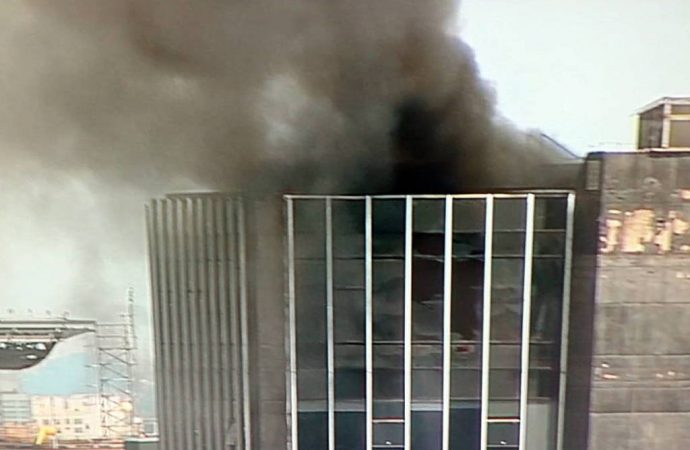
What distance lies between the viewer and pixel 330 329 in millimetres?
1603

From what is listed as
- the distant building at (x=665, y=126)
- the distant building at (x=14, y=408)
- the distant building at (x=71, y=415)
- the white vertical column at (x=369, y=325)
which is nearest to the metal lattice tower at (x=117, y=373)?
the distant building at (x=71, y=415)

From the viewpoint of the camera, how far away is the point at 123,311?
153cm

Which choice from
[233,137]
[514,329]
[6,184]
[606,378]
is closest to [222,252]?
[233,137]

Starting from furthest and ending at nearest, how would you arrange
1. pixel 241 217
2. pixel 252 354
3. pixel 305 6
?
1. pixel 252 354
2. pixel 241 217
3. pixel 305 6

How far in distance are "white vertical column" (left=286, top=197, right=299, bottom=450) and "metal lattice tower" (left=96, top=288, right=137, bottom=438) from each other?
1.31 ft

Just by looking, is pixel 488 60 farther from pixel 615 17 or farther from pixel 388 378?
pixel 388 378

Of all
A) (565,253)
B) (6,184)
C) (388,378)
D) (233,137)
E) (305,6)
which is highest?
(305,6)

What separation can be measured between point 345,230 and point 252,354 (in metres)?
0.41

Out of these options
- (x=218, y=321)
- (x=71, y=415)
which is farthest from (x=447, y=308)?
(x=71, y=415)

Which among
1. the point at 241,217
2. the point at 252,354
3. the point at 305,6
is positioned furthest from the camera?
the point at 252,354

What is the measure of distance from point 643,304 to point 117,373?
1352mm

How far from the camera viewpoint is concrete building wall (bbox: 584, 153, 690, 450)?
145 centimetres

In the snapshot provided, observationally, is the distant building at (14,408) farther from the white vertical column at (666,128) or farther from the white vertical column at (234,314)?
the white vertical column at (666,128)

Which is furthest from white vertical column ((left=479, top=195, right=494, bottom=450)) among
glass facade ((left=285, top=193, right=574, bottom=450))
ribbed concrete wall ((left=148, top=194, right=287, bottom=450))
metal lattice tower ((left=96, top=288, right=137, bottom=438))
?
metal lattice tower ((left=96, top=288, right=137, bottom=438))
